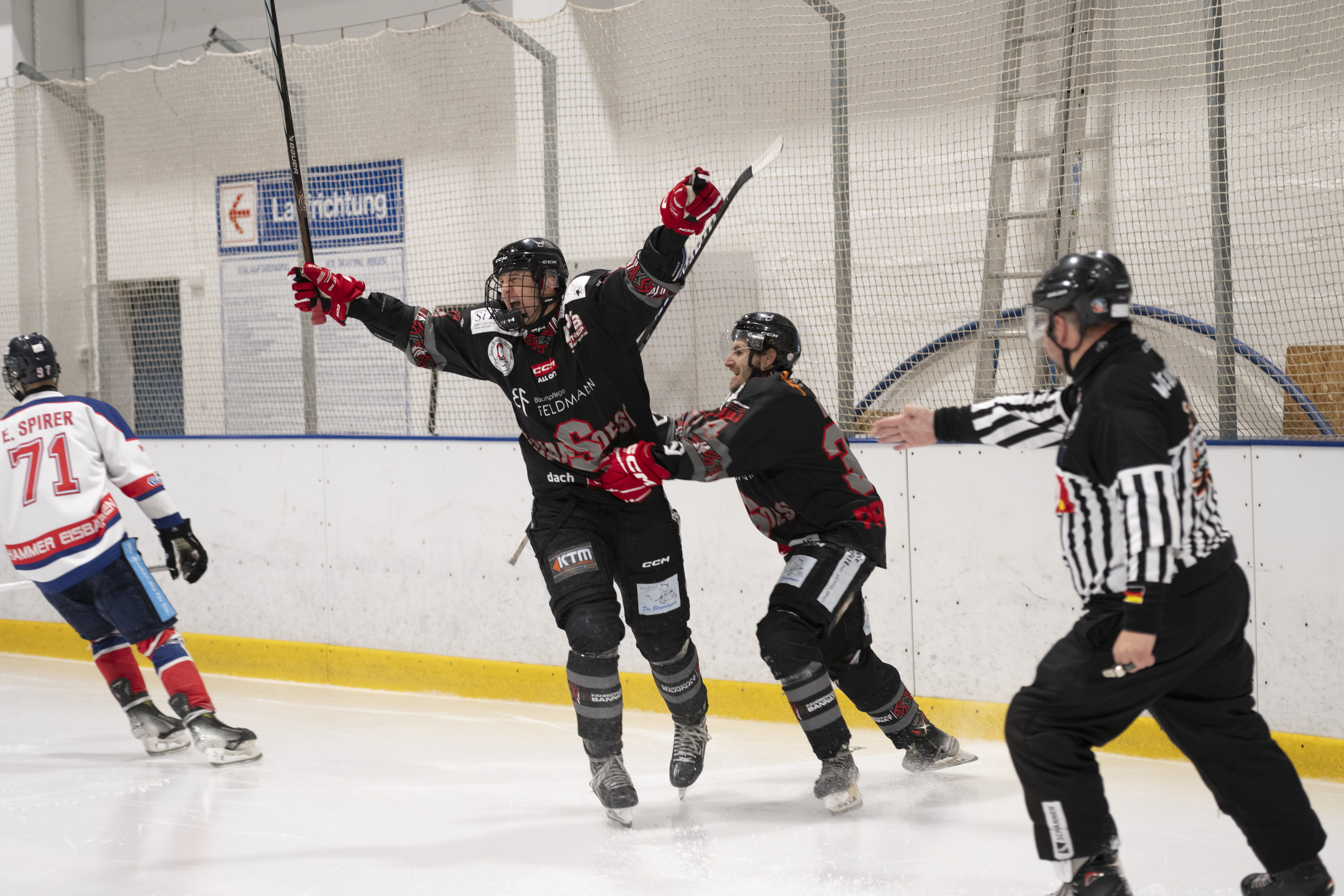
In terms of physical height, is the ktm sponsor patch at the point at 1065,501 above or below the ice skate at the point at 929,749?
above

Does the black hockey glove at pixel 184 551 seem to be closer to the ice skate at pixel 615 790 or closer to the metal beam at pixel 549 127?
the ice skate at pixel 615 790

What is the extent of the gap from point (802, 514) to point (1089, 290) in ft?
4.08

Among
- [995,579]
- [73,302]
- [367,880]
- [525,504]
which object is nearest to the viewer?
[367,880]

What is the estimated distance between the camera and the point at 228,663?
538cm

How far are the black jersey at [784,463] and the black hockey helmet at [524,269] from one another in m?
0.53

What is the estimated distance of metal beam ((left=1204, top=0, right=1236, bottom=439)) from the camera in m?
3.74

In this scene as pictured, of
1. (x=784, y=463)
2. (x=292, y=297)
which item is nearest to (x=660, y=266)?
(x=784, y=463)

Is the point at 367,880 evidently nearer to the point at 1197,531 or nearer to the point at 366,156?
the point at 1197,531

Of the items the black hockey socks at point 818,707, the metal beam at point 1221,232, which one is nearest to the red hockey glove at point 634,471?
the black hockey socks at point 818,707

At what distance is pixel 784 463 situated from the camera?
10.2 ft

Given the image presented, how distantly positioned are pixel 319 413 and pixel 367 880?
11.2 feet

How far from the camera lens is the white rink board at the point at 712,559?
3.46 meters

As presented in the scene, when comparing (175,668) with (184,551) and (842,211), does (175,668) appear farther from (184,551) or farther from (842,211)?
(842,211)

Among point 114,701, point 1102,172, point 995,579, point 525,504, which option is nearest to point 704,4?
point 1102,172
